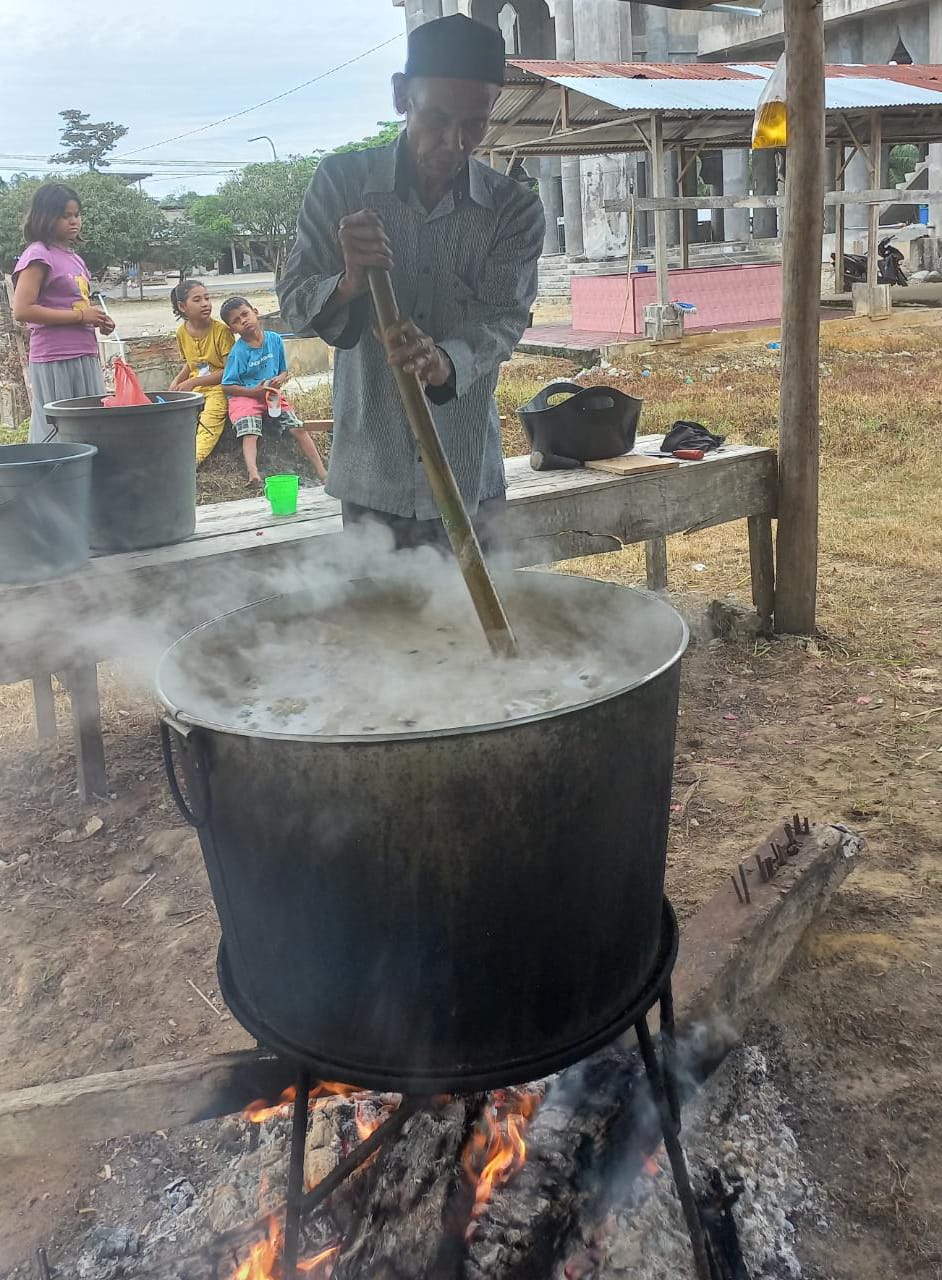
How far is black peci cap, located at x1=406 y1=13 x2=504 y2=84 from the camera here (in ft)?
7.02

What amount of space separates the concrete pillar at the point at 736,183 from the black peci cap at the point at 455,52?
25.4 metres

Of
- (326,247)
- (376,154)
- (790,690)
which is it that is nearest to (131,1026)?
(326,247)

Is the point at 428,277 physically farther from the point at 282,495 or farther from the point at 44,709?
the point at 44,709

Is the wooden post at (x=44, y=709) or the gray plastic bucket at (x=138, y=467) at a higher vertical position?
the gray plastic bucket at (x=138, y=467)

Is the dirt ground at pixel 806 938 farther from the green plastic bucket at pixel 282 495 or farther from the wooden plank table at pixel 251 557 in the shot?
the green plastic bucket at pixel 282 495

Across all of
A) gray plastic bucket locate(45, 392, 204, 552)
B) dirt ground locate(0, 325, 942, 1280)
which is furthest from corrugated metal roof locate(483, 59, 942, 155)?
gray plastic bucket locate(45, 392, 204, 552)

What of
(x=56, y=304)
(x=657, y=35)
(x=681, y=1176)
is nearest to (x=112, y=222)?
(x=657, y=35)

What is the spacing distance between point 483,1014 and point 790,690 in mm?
3106

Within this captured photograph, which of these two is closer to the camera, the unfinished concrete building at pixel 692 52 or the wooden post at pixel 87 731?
the wooden post at pixel 87 731

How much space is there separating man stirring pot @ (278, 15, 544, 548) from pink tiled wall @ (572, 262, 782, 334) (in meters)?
13.0

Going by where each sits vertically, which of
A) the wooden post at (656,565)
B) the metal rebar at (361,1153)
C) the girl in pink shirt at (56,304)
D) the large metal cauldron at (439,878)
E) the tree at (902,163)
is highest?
the tree at (902,163)

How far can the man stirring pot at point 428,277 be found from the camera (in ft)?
7.26

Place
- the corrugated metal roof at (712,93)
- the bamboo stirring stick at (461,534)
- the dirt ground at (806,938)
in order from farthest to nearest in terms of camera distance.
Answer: the corrugated metal roof at (712,93)
the dirt ground at (806,938)
the bamboo stirring stick at (461,534)

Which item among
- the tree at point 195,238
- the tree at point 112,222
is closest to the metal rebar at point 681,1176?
the tree at point 112,222
